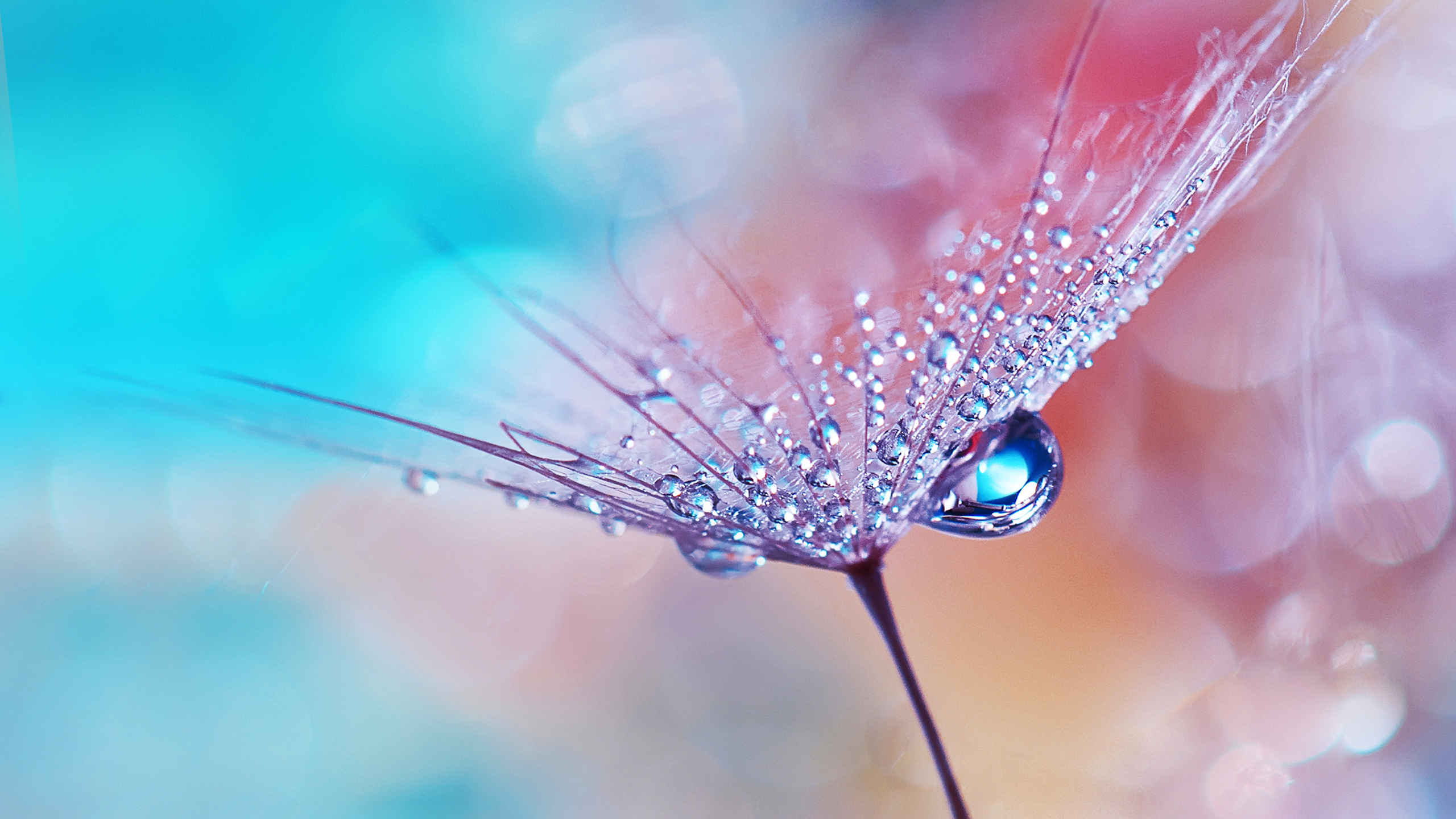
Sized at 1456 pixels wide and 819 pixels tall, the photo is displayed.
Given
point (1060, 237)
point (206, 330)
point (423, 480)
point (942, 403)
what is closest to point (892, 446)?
point (942, 403)

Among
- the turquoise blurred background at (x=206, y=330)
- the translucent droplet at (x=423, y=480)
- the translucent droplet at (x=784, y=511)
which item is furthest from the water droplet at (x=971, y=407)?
the turquoise blurred background at (x=206, y=330)

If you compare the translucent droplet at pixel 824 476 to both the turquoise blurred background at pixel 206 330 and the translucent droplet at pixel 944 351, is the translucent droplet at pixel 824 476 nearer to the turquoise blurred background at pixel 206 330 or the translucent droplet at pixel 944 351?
the translucent droplet at pixel 944 351

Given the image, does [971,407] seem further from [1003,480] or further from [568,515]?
[568,515]

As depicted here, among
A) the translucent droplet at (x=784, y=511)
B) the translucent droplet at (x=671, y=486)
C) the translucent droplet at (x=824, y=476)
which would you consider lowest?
the translucent droplet at (x=784, y=511)

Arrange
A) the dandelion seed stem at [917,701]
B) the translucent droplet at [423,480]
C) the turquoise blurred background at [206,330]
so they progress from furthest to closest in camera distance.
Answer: the turquoise blurred background at [206,330] → the translucent droplet at [423,480] → the dandelion seed stem at [917,701]

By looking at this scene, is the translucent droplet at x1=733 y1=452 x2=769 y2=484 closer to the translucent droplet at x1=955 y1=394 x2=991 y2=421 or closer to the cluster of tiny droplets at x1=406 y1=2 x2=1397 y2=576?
the cluster of tiny droplets at x1=406 y1=2 x2=1397 y2=576

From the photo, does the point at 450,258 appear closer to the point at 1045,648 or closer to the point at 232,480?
the point at 232,480

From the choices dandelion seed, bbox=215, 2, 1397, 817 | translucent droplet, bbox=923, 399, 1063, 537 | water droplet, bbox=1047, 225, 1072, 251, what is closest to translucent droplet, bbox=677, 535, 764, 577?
dandelion seed, bbox=215, 2, 1397, 817

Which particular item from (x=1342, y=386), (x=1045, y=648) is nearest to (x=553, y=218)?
(x=1045, y=648)
